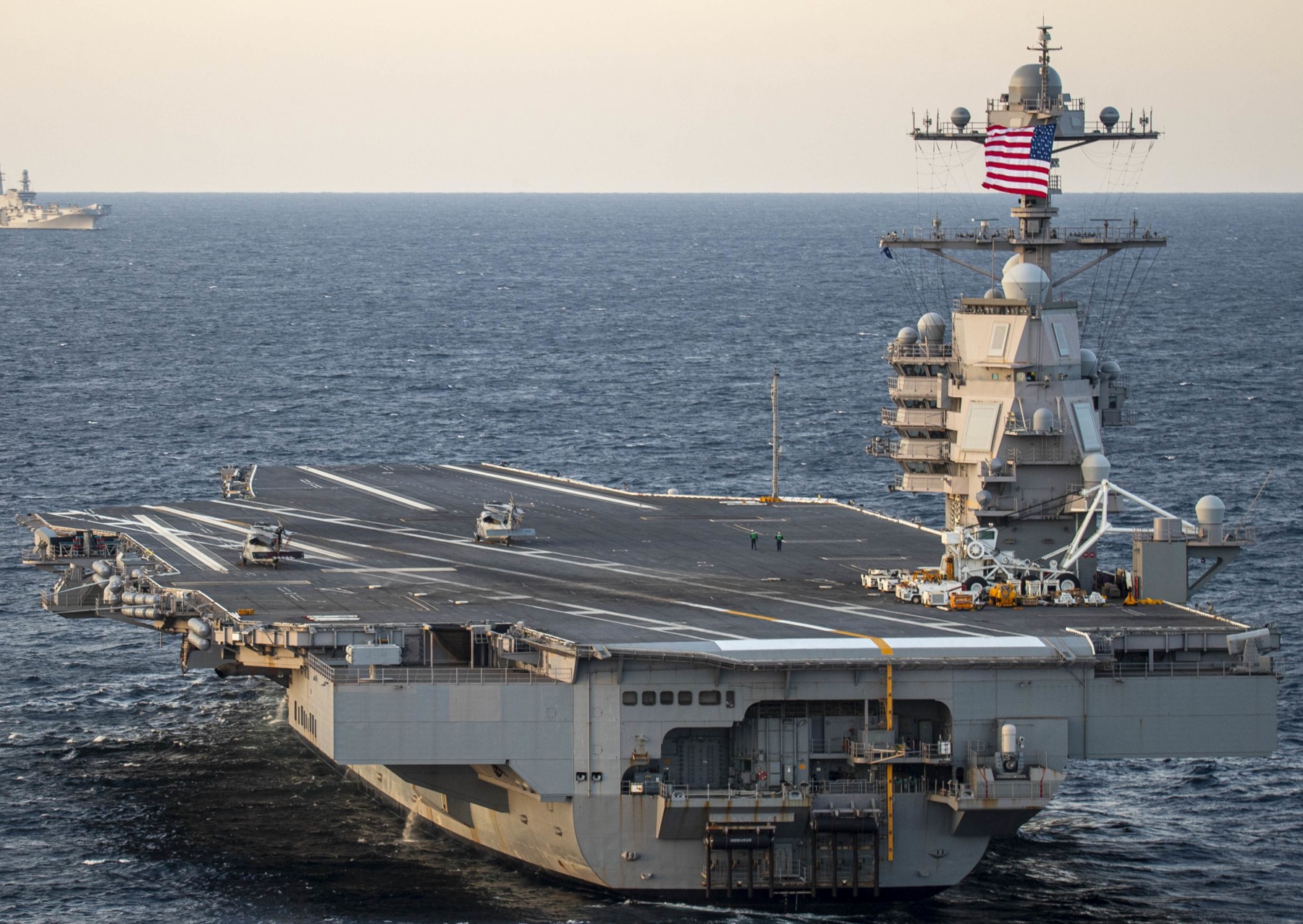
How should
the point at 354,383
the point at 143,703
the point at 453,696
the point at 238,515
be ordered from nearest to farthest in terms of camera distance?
1. the point at 453,696
2. the point at 143,703
3. the point at 238,515
4. the point at 354,383

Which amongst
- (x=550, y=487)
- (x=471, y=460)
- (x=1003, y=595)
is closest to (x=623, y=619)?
(x=1003, y=595)

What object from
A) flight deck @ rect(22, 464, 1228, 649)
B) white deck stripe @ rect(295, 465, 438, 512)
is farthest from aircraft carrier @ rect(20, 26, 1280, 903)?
white deck stripe @ rect(295, 465, 438, 512)

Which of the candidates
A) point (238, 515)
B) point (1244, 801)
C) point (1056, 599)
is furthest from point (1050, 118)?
point (238, 515)

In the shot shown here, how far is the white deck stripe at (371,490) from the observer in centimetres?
6488

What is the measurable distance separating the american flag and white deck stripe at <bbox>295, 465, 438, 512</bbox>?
21710 mm

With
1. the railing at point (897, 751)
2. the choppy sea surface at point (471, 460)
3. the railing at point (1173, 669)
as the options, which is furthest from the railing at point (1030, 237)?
the railing at point (897, 751)

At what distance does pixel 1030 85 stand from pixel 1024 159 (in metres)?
2.07

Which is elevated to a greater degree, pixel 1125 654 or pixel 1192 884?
pixel 1125 654

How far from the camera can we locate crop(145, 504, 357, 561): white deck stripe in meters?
55.4

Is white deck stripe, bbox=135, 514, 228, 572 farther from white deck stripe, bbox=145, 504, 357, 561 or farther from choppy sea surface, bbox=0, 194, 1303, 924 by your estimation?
choppy sea surface, bbox=0, 194, 1303, 924

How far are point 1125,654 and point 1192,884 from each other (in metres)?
5.05

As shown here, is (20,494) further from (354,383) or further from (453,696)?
(453,696)

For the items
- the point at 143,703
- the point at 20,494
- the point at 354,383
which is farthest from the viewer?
the point at 354,383

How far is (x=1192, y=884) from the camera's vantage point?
43.3 m
